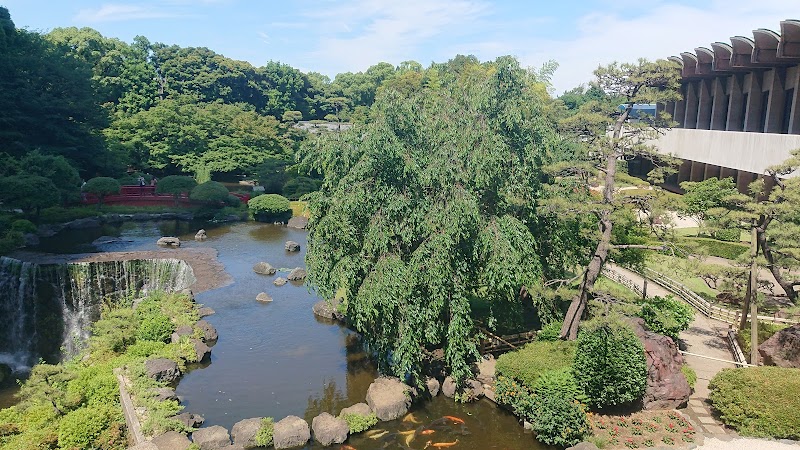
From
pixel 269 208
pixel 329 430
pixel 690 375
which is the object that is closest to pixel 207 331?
pixel 329 430

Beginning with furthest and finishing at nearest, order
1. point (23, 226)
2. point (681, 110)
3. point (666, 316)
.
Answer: point (681, 110)
point (23, 226)
point (666, 316)

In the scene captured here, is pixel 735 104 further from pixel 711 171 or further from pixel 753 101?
pixel 711 171

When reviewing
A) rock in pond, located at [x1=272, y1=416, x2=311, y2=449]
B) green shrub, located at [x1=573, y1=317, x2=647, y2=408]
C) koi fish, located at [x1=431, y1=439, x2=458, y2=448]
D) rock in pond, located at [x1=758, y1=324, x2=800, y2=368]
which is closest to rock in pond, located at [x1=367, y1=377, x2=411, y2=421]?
koi fish, located at [x1=431, y1=439, x2=458, y2=448]

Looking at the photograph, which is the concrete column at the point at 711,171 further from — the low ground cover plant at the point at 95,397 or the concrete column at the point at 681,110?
the low ground cover plant at the point at 95,397

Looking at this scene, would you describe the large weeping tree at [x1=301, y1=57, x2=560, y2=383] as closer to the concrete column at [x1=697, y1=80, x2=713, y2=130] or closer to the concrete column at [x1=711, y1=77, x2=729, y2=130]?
the concrete column at [x1=711, y1=77, x2=729, y2=130]

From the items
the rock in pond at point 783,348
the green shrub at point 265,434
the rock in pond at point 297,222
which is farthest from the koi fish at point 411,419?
the rock in pond at point 297,222

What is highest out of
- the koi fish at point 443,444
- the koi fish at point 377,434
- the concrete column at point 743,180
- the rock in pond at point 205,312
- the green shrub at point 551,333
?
the concrete column at point 743,180
